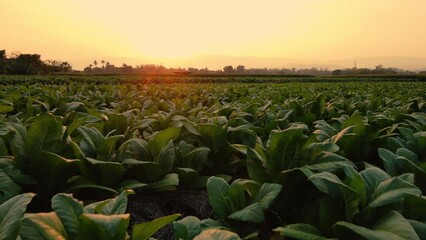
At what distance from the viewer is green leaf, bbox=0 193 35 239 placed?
118 cm

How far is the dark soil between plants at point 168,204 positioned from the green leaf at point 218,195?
1.96 ft

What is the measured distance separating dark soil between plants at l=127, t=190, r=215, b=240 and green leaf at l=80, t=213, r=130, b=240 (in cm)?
105

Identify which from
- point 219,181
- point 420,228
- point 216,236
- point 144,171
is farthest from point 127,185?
point 420,228

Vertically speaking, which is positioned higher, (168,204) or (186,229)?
(186,229)

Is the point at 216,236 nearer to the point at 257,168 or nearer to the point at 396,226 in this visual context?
the point at 396,226

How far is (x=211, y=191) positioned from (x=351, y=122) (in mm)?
1527

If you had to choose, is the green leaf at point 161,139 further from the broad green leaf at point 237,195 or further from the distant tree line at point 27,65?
the distant tree line at point 27,65

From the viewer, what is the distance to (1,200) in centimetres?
185

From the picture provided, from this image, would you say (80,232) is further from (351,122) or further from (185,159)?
(351,122)

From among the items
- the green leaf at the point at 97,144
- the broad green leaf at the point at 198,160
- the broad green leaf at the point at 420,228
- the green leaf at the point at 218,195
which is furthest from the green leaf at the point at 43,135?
the broad green leaf at the point at 420,228

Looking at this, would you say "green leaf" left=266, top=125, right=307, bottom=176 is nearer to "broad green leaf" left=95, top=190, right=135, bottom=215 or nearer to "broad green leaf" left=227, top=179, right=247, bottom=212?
"broad green leaf" left=227, top=179, right=247, bottom=212

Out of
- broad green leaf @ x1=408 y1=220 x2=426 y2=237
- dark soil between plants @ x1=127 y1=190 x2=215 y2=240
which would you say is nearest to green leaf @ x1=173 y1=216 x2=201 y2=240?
dark soil between plants @ x1=127 y1=190 x2=215 y2=240

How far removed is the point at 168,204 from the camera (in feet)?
8.41

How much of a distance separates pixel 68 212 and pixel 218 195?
786 mm
